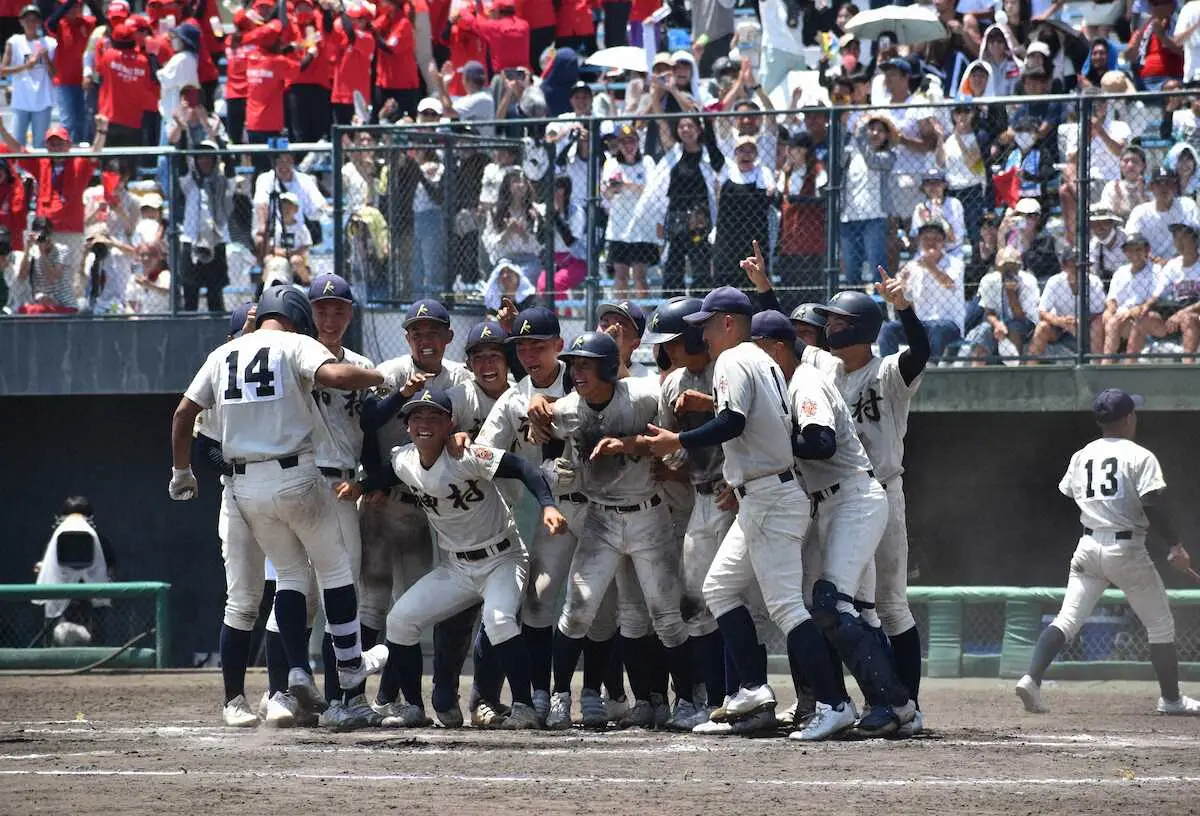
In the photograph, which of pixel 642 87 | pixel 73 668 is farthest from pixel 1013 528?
pixel 73 668

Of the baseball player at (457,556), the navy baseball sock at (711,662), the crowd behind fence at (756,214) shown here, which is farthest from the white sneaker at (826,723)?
the crowd behind fence at (756,214)

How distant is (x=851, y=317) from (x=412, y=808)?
10.6ft

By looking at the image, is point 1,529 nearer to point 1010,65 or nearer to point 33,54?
point 33,54

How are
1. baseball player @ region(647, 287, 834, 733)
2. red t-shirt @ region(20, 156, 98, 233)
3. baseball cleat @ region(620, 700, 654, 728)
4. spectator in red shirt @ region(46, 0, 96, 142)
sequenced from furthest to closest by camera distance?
1. spectator in red shirt @ region(46, 0, 96, 142)
2. red t-shirt @ region(20, 156, 98, 233)
3. baseball cleat @ region(620, 700, 654, 728)
4. baseball player @ region(647, 287, 834, 733)

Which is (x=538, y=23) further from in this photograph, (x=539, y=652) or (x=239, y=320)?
(x=539, y=652)

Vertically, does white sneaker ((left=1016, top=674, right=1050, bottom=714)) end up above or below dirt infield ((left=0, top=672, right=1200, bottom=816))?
below

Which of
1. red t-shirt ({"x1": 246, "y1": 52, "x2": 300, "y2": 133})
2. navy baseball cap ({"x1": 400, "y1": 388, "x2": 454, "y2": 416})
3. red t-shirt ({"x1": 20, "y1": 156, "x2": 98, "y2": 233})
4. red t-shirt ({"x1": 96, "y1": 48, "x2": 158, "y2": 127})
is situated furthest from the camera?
red t-shirt ({"x1": 96, "y1": 48, "x2": 158, "y2": 127})

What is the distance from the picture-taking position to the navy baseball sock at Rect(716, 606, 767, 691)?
307 inches

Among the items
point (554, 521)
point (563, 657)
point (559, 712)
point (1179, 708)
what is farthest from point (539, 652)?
point (1179, 708)

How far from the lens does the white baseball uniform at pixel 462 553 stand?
8.16 metres

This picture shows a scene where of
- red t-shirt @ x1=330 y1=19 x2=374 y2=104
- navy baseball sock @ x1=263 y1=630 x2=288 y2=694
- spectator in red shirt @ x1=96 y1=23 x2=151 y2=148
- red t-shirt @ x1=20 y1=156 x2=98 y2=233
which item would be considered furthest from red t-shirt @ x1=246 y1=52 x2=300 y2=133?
navy baseball sock @ x1=263 y1=630 x2=288 y2=694

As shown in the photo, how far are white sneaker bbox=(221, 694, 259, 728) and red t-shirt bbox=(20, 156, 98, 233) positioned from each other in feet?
18.4

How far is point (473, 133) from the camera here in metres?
12.2

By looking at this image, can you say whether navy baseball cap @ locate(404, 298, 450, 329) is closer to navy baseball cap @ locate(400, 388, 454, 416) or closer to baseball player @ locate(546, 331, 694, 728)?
navy baseball cap @ locate(400, 388, 454, 416)
